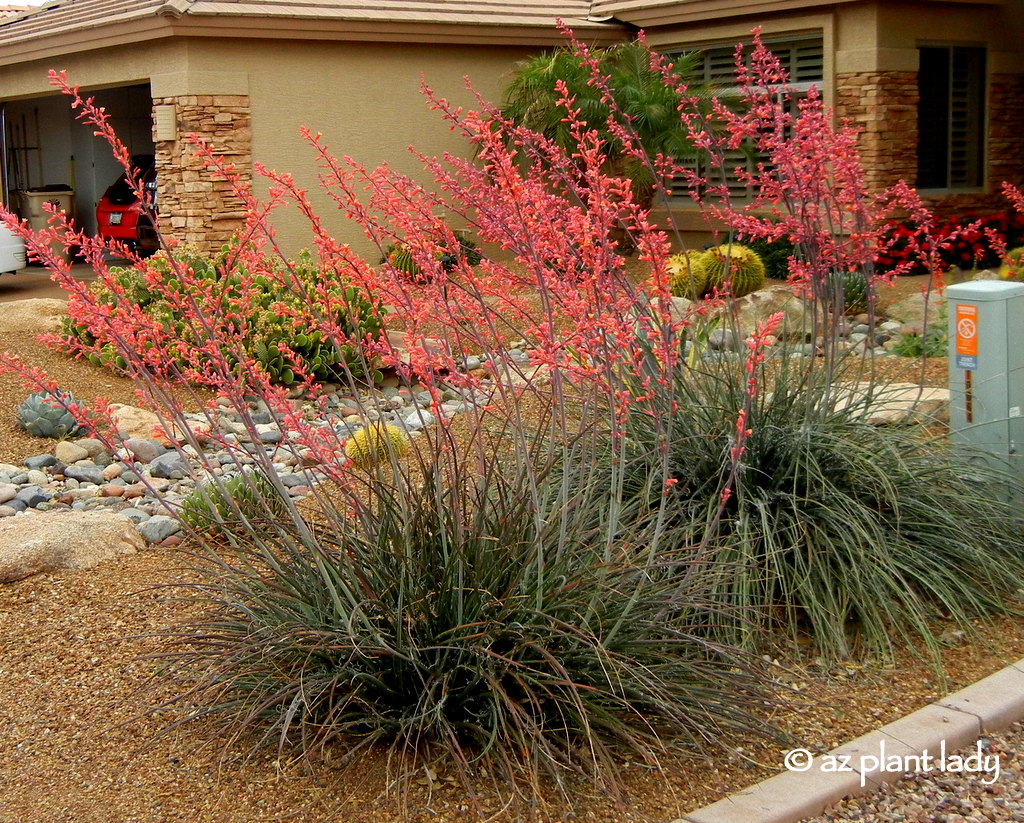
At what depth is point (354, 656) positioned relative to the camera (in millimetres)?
3654

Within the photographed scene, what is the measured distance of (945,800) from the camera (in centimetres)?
364

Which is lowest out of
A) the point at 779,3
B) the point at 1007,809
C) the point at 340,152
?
the point at 1007,809

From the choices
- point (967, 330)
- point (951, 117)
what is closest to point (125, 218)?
point (951, 117)

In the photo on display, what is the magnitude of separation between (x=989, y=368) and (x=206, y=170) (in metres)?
12.1

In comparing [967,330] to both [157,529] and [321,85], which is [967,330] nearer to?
[157,529]

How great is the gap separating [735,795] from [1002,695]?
1219 mm

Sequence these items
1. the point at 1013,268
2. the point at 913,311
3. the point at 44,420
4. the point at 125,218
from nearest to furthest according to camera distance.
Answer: the point at 44,420, the point at 1013,268, the point at 913,311, the point at 125,218

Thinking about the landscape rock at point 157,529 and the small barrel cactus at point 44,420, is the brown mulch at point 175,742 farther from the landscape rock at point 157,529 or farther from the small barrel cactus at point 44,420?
the small barrel cactus at point 44,420

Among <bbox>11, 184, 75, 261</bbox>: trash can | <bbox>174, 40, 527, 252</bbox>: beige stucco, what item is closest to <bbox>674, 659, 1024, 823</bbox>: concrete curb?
<bbox>174, 40, 527, 252</bbox>: beige stucco

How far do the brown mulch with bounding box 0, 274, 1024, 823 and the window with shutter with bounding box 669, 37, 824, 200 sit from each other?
38.3ft

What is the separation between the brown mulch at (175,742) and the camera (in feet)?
11.3

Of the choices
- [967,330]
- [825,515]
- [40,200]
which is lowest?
[825,515]

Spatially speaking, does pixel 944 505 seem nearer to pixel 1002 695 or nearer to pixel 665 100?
pixel 1002 695

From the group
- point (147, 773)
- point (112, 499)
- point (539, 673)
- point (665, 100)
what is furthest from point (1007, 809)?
point (665, 100)
